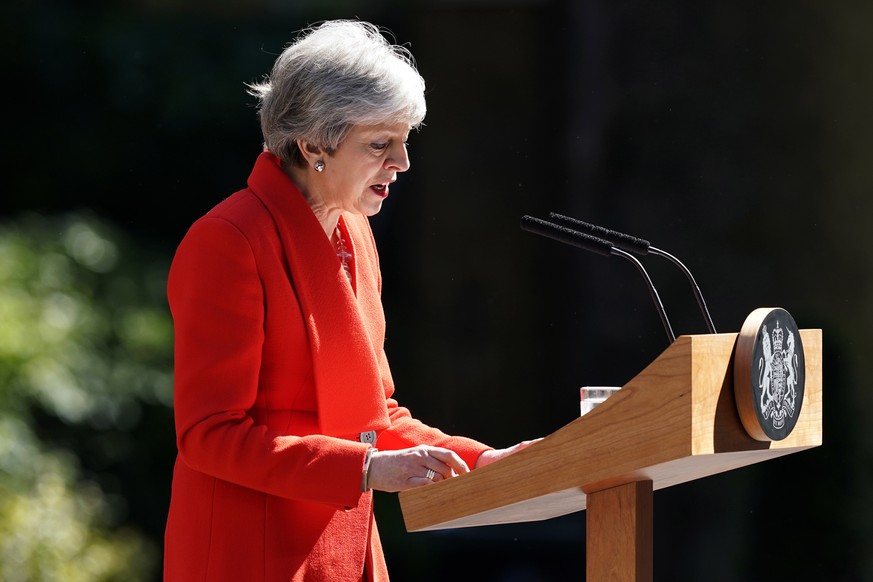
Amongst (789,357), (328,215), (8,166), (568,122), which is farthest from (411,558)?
(789,357)

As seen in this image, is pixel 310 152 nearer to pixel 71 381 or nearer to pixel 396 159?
pixel 396 159

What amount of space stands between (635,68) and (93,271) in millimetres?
1953

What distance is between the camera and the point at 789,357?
4.18 feet

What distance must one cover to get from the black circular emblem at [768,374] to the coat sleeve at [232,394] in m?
0.50

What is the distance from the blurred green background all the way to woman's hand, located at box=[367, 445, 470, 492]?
241 cm

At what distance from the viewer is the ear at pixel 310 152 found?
1680 mm

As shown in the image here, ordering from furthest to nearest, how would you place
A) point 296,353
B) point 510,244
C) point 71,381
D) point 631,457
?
point 510,244, point 71,381, point 296,353, point 631,457

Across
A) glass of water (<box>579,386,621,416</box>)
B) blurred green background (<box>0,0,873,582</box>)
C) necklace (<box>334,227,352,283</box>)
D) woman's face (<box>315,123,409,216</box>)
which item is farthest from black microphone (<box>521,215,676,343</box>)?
blurred green background (<box>0,0,873,582</box>)

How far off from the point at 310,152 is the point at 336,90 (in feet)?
0.33

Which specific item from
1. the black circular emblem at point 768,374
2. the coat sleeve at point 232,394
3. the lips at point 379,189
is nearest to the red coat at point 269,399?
the coat sleeve at point 232,394

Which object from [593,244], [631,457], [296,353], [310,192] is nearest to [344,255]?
[310,192]

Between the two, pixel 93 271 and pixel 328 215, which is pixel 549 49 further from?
pixel 328 215

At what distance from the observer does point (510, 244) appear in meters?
4.18

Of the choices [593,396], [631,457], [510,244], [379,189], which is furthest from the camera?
[510,244]
